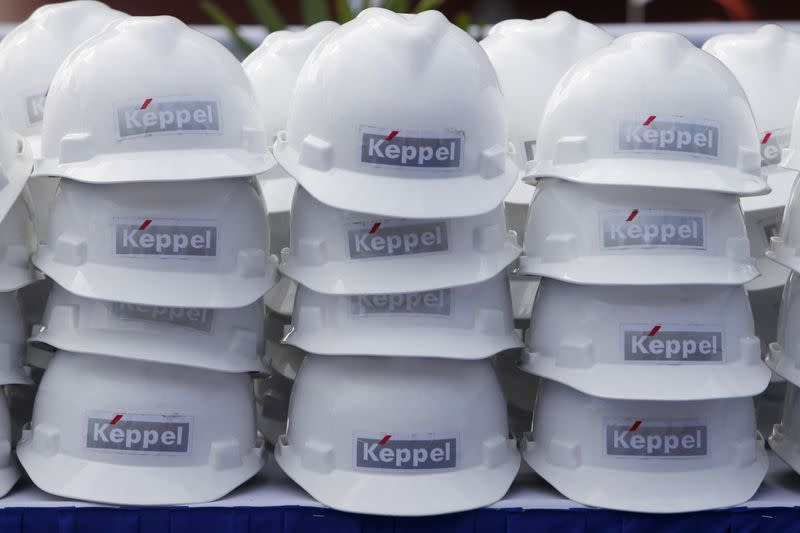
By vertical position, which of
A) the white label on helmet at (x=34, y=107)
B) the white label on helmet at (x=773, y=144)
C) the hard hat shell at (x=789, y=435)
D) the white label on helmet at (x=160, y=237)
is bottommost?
the hard hat shell at (x=789, y=435)

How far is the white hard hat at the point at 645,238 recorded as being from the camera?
5.03ft

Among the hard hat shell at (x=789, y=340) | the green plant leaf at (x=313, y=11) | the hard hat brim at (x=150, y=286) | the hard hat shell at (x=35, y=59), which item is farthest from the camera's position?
the green plant leaf at (x=313, y=11)

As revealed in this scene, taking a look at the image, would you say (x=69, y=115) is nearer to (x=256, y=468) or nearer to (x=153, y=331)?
(x=153, y=331)

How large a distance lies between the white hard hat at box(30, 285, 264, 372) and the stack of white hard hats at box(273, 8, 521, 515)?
0.33 ft

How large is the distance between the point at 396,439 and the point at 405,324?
0.54 ft

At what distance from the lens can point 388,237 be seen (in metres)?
1.54

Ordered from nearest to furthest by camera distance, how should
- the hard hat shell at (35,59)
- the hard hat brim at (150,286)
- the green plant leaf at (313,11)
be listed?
1. the hard hat brim at (150,286)
2. the hard hat shell at (35,59)
3. the green plant leaf at (313,11)

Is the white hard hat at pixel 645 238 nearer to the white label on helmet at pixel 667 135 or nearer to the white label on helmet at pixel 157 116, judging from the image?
the white label on helmet at pixel 667 135

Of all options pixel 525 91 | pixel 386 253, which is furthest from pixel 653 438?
pixel 525 91

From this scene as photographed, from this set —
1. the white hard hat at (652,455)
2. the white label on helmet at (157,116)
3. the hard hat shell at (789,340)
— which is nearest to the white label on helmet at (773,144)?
the hard hat shell at (789,340)

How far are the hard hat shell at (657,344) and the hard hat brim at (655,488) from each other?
0.13 m

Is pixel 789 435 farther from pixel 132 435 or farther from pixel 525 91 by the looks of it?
pixel 132 435

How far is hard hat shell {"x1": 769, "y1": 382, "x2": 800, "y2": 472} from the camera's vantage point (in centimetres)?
166

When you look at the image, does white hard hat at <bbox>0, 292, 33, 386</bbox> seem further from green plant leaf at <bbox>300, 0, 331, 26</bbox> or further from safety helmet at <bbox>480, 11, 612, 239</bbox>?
green plant leaf at <bbox>300, 0, 331, 26</bbox>
